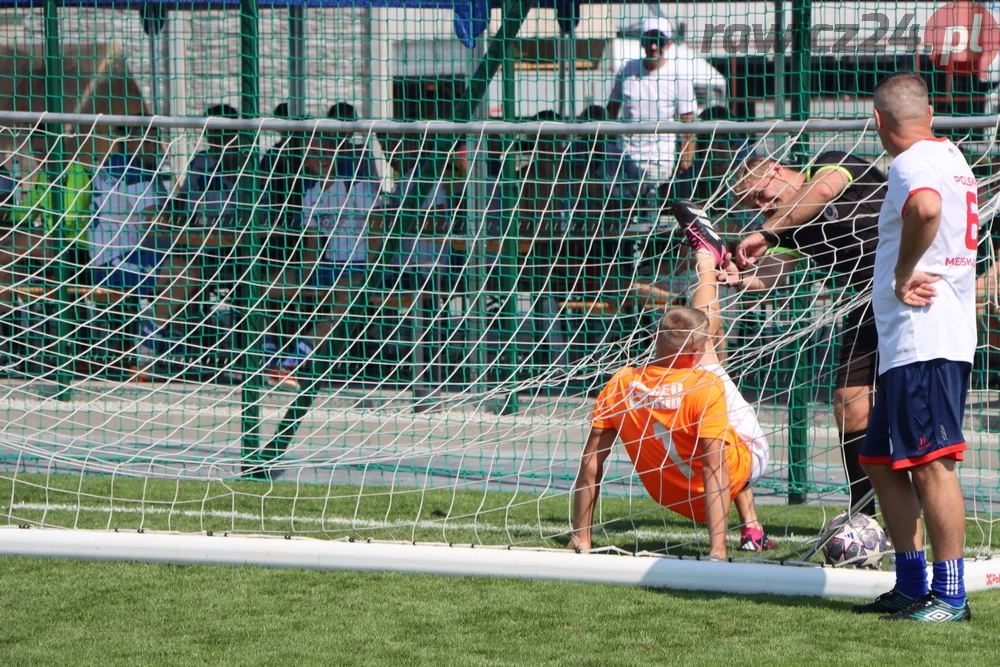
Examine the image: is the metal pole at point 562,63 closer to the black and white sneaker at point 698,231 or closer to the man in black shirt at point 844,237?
the black and white sneaker at point 698,231

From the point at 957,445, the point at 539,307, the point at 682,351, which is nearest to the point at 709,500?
the point at 682,351

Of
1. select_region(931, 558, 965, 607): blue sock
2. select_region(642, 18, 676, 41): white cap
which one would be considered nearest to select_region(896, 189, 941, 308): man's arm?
select_region(931, 558, 965, 607): blue sock

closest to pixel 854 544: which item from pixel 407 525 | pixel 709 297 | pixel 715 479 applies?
pixel 715 479

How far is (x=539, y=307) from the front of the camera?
23.5 ft

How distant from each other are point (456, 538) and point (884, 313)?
216 cm

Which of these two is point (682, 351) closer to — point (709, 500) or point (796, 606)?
point (709, 500)

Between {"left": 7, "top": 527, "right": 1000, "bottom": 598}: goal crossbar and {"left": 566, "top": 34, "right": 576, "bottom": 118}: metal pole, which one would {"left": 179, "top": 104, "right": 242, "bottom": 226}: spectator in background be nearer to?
{"left": 566, "top": 34, "right": 576, "bottom": 118}: metal pole

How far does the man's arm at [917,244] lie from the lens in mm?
3477

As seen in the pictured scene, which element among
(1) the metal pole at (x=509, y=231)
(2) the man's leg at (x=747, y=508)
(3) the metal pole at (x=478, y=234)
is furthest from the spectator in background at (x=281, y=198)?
(2) the man's leg at (x=747, y=508)

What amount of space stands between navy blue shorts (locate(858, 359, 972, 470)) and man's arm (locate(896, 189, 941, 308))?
21 centimetres

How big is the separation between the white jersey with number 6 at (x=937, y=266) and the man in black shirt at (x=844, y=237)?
3.21 ft

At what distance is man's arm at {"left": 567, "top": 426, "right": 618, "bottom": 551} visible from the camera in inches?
185

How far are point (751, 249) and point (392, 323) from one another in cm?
272

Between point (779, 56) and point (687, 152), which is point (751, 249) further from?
point (779, 56)
